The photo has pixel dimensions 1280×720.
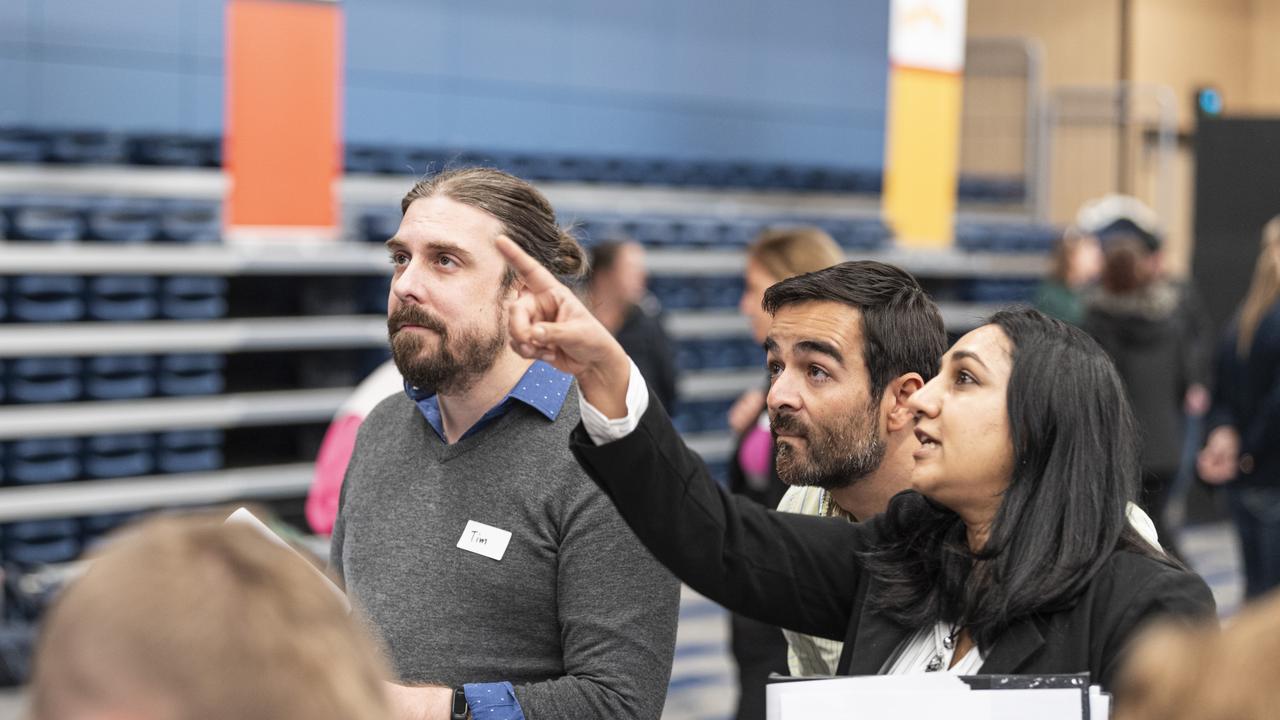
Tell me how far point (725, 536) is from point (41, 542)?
218 inches

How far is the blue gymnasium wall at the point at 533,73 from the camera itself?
28.0 feet

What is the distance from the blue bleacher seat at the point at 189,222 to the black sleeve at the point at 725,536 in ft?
18.2

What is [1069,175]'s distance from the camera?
1634 centimetres

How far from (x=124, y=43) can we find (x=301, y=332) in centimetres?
263

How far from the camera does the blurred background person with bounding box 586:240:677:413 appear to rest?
252 inches

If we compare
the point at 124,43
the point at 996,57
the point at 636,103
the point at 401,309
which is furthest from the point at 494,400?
the point at 996,57

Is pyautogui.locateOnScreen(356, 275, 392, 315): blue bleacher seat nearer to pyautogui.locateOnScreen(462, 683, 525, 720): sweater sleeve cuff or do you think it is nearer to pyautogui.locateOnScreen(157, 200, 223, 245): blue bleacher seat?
pyautogui.locateOnScreen(157, 200, 223, 245): blue bleacher seat

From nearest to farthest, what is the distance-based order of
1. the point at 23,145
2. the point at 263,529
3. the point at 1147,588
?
the point at 263,529 < the point at 1147,588 < the point at 23,145

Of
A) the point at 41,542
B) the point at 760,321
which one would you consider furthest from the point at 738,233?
the point at 760,321

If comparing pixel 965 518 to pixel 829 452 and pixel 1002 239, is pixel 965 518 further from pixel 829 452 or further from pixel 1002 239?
pixel 1002 239

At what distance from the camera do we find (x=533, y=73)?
11.4 metres

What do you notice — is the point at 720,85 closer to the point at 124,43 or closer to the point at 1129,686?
the point at 124,43

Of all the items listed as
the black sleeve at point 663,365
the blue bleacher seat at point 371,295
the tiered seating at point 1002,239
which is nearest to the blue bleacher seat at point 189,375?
the blue bleacher seat at point 371,295

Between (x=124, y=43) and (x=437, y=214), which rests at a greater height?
(x=124, y=43)
